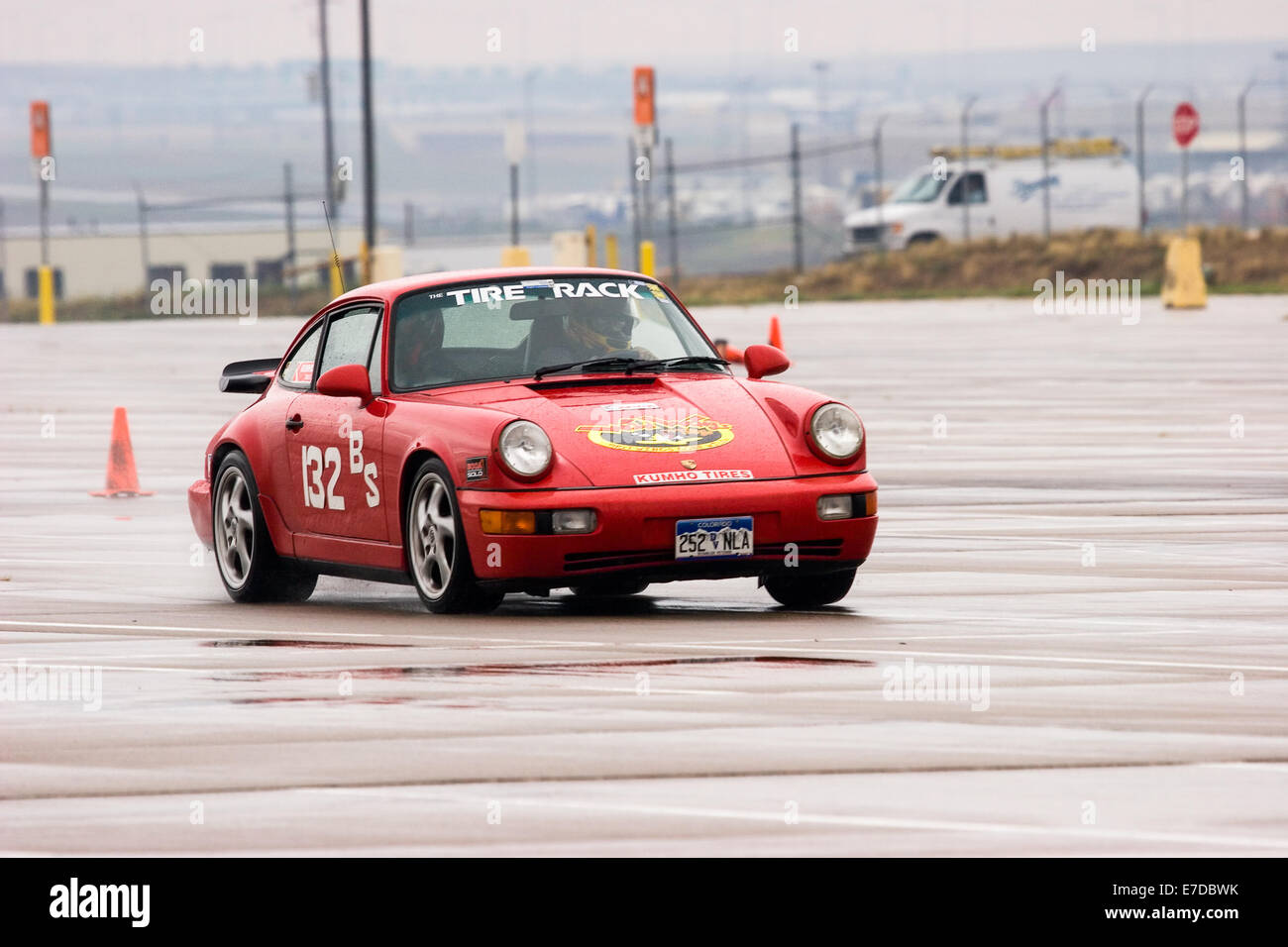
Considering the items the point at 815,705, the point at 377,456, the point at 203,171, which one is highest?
the point at 203,171

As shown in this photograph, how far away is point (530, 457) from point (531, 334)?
1.18 m

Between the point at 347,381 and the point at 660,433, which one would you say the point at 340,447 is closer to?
the point at 347,381

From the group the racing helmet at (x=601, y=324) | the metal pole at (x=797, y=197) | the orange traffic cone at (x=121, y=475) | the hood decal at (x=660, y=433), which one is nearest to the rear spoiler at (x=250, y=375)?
the racing helmet at (x=601, y=324)

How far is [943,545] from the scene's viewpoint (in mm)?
12352

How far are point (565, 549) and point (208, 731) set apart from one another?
2340 mm

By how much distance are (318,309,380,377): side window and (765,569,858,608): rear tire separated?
2089 millimetres

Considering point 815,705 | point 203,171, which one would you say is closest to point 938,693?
point 815,705

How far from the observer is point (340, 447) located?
1055 centimetres

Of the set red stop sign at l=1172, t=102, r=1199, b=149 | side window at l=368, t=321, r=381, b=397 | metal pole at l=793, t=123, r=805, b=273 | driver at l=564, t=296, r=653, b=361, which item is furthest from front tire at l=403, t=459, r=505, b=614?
metal pole at l=793, t=123, r=805, b=273

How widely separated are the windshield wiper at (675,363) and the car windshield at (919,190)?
4846 cm

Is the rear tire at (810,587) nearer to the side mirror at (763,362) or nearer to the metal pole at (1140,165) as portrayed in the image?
the side mirror at (763,362)

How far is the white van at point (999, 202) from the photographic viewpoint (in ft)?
190

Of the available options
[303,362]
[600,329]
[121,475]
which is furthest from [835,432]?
[121,475]

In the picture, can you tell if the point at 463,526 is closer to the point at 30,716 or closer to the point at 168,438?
the point at 30,716
